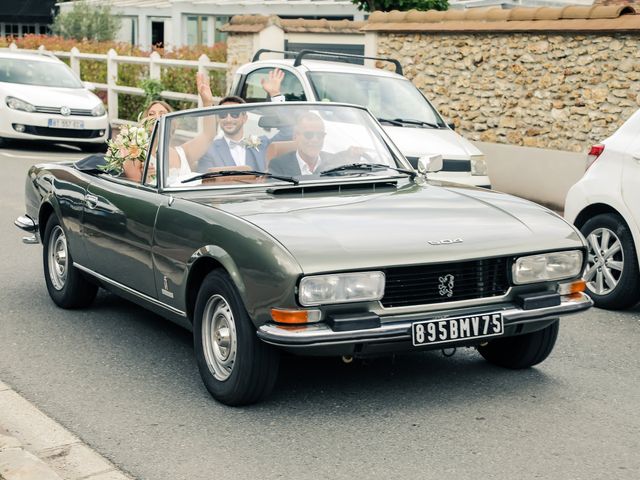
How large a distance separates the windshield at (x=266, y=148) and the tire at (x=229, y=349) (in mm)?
912

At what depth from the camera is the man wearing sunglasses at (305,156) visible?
6.65 meters

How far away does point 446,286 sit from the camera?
18.3 feet

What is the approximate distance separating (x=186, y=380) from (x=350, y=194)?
136 centimetres

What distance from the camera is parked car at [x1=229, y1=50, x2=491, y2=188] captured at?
12844 mm

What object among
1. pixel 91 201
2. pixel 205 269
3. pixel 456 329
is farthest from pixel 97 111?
pixel 456 329

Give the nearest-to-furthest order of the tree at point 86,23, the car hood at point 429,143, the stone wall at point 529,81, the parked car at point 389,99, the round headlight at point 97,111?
1. the car hood at point 429,143
2. the parked car at point 389,99
3. the stone wall at point 529,81
4. the round headlight at point 97,111
5. the tree at point 86,23

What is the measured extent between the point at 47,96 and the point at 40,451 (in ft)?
51.9

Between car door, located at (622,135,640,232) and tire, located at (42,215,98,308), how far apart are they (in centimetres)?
381

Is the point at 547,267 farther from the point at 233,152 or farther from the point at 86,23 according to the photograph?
the point at 86,23

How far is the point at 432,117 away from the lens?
13.9 m

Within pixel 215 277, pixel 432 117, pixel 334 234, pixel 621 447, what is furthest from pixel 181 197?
pixel 432 117

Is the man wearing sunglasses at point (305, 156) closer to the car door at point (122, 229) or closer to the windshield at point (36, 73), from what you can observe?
the car door at point (122, 229)

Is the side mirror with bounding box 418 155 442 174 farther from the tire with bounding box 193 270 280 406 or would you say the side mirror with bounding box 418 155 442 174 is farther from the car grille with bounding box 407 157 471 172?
the car grille with bounding box 407 157 471 172

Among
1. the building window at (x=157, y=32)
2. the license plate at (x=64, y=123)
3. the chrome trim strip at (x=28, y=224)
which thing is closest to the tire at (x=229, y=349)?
the chrome trim strip at (x=28, y=224)
